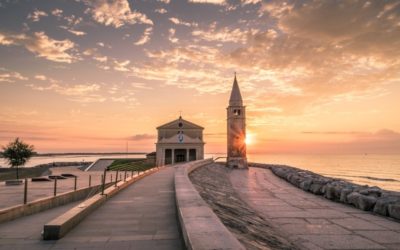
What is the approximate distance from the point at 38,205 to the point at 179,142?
45096 mm

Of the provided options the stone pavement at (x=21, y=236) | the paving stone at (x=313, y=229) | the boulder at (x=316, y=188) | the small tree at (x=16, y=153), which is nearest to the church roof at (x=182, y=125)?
the small tree at (x=16, y=153)

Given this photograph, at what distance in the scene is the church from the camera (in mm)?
52906

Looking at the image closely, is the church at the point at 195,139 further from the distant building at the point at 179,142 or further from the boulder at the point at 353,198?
the boulder at the point at 353,198

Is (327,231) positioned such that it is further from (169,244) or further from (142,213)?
(169,244)

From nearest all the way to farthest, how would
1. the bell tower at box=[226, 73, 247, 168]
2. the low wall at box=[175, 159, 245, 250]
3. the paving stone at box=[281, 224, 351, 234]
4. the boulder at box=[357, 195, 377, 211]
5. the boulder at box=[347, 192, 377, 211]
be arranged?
the low wall at box=[175, 159, 245, 250]
the paving stone at box=[281, 224, 351, 234]
the boulder at box=[357, 195, 377, 211]
the boulder at box=[347, 192, 377, 211]
the bell tower at box=[226, 73, 247, 168]

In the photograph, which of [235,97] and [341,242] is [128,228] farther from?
[235,97]

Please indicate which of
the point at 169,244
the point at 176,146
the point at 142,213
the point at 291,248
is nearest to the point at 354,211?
the point at 291,248

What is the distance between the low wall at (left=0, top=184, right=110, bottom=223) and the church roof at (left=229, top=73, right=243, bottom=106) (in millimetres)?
37798

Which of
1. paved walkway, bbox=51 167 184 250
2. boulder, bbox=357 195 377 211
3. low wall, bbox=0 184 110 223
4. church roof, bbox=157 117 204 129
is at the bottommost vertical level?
boulder, bbox=357 195 377 211

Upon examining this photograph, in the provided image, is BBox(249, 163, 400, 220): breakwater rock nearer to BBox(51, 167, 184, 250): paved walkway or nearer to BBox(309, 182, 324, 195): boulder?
BBox(309, 182, 324, 195): boulder

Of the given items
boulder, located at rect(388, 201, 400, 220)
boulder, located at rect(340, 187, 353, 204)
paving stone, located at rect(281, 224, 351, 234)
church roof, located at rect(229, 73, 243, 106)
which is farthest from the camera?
church roof, located at rect(229, 73, 243, 106)

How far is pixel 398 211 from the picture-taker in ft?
50.5

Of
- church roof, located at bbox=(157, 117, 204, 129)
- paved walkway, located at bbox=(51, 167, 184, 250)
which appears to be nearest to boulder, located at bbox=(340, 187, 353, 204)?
paved walkway, located at bbox=(51, 167, 184, 250)

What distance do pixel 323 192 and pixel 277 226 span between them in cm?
1424
